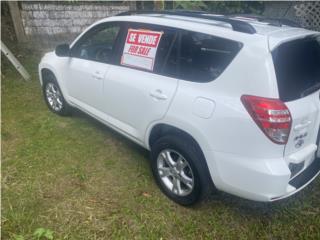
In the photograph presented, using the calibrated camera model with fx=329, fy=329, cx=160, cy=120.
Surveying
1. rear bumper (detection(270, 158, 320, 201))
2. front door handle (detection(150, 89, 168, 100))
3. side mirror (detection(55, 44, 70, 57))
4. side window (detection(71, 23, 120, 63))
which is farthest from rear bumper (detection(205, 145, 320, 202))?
side mirror (detection(55, 44, 70, 57))

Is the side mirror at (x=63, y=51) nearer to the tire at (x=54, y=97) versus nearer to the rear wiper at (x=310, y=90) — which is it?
the tire at (x=54, y=97)

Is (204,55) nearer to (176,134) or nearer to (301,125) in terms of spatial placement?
(176,134)

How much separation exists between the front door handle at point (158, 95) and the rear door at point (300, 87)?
1056mm

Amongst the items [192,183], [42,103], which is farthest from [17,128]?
[192,183]

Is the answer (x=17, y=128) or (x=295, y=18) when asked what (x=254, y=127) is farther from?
(x=295, y=18)

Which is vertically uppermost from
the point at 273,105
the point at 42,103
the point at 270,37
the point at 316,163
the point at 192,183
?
the point at 270,37

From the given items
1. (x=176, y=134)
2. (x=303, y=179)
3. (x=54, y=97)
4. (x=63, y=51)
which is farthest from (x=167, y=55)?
(x=54, y=97)

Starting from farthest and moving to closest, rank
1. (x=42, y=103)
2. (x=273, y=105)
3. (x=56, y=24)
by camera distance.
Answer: (x=56, y=24) < (x=42, y=103) < (x=273, y=105)

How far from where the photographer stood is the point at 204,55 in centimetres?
291

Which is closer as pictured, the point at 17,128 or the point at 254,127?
the point at 254,127

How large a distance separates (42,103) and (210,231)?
4.09m

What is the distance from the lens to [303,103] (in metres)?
2.68

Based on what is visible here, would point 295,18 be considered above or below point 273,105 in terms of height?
below

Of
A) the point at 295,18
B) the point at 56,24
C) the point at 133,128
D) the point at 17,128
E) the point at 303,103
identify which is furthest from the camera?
the point at 56,24
